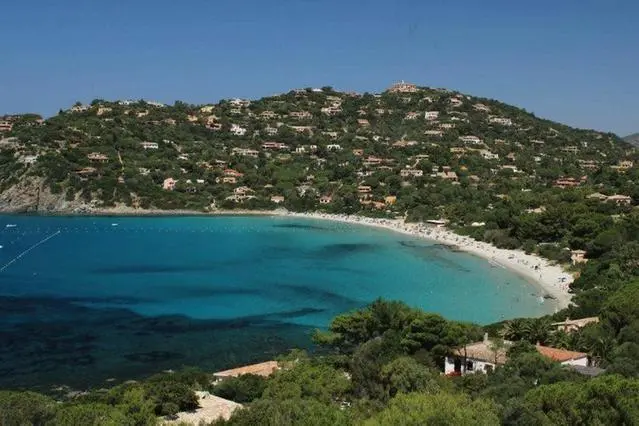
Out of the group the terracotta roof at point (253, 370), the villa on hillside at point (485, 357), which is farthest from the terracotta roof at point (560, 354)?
the terracotta roof at point (253, 370)

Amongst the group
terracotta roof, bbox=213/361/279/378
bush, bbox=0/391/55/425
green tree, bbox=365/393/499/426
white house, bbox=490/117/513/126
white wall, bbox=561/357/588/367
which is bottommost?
terracotta roof, bbox=213/361/279/378

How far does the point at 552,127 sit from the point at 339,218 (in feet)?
226

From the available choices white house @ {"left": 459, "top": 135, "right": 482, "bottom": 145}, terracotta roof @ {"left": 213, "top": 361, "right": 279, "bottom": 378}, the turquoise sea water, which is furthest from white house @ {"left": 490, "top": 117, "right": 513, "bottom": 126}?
terracotta roof @ {"left": 213, "top": 361, "right": 279, "bottom": 378}

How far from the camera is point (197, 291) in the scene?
37656 millimetres

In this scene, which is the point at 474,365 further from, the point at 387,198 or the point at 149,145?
the point at 149,145

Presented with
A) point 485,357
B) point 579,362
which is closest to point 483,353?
point 485,357

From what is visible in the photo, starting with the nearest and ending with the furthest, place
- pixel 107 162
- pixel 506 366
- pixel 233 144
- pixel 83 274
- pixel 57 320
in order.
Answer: pixel 506 366 < pixel 57 320 < pixel 83 274 < pixel 107 162 < pixel 233 144

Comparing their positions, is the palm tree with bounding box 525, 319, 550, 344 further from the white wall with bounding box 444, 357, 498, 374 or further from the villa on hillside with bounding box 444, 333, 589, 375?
the white wall with bounding box 444, 357, 498, 374

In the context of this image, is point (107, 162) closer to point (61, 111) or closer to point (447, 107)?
point (61, 111)

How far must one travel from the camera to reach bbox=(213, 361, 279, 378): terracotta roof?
20.0 meters

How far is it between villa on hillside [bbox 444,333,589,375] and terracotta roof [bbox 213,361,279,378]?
18.4 feet

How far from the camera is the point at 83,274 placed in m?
42.6

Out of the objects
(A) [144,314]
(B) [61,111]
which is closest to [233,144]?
(B) [61,111]

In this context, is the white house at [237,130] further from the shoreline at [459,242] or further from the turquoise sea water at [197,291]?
the turquoise sea water at [197,291]
